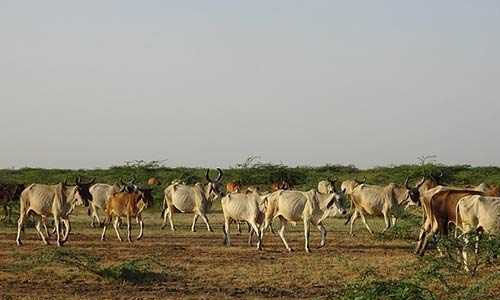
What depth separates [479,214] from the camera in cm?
1609

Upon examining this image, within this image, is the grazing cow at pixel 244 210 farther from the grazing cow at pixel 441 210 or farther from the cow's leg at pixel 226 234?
the grazing cow at pixel 441 210

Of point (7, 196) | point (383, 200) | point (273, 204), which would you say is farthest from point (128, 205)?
point (7, 196)

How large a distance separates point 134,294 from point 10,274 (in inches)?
133

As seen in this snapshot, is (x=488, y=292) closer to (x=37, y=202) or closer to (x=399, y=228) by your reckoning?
(x=399, y=228)

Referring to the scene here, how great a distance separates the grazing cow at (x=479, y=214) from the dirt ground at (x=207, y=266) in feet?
4.83

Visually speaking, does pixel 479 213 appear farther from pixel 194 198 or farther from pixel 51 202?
pixel 194 198

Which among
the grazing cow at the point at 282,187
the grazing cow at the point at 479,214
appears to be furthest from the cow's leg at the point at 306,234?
the grazing cow at the point at 282,187

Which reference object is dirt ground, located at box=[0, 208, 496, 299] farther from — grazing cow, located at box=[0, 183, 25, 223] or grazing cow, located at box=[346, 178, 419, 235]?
grazing cow, located at box=[0, 183, 25, 223]

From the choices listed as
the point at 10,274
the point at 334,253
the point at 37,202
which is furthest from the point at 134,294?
the point at 37,202

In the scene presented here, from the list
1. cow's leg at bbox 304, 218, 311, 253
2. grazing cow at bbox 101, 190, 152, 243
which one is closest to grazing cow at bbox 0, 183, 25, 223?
grazing cow at bbox 101, 190, 152, 243

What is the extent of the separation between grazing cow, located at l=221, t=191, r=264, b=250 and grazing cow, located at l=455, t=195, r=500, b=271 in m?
5.94

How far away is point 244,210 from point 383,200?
5196 millimetres

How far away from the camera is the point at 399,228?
22.2 m

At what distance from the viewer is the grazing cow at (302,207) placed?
20312 millimetres
